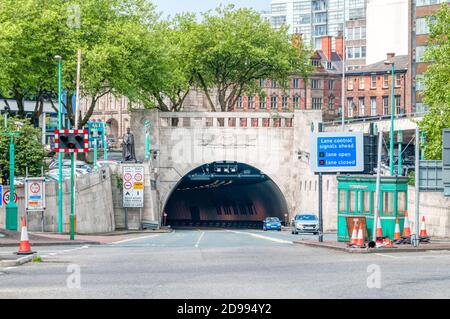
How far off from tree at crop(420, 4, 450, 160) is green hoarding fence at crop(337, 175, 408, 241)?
81.4ft

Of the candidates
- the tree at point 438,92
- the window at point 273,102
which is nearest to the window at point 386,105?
the window at point 273,102

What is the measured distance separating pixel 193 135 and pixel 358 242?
6675cm

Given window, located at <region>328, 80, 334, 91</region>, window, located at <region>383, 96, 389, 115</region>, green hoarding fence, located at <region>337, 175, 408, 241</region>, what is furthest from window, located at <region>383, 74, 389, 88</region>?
green hoarding fence, located at <region>337, 175, 408, 241</region>

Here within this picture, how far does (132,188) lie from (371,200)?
4468 cm

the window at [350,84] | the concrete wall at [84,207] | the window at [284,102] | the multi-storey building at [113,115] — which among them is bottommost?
the concrete wall at [84,207]

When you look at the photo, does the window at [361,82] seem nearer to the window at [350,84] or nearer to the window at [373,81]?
the window at [373,81]

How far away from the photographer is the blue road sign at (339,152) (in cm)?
4775

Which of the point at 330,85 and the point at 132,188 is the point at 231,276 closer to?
the point at 132,188

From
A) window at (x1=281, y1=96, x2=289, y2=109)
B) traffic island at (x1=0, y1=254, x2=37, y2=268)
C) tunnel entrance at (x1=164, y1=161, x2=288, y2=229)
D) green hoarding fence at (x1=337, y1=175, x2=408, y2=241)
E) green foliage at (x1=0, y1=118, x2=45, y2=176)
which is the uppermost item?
window at (x1=281, y1=96, x2=289, y2=109)

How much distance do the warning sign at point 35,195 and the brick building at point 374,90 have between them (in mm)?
93979

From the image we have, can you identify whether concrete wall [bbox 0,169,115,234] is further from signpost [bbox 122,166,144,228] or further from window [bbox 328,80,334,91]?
window [bbox 328,80,334,91]

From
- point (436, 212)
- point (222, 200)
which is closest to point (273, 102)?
point (222, 200)

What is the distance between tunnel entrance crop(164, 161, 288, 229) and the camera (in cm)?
12231
